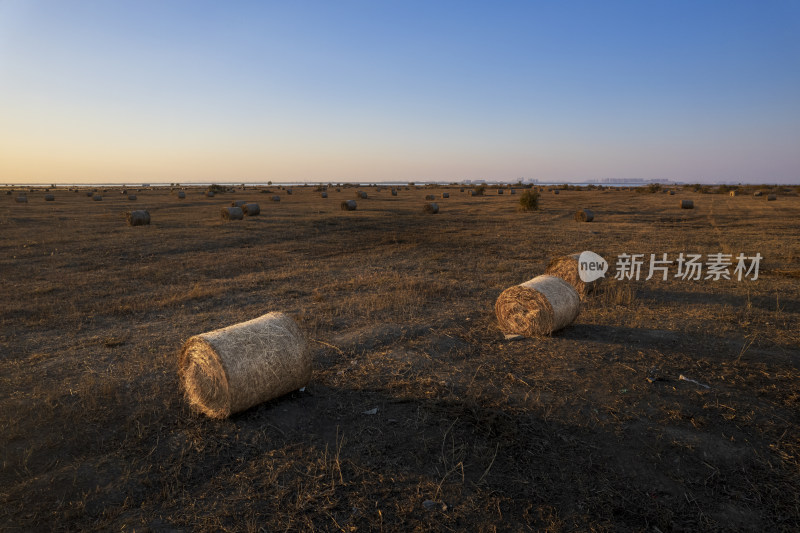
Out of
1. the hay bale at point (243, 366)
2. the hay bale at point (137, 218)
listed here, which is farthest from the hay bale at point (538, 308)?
the hay bale at point (137, 218)

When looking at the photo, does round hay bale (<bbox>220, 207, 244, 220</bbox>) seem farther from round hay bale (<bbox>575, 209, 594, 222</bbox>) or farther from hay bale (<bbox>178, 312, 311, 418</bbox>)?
hay bale (<bbox>178, 312, 311, 418</bbox>)

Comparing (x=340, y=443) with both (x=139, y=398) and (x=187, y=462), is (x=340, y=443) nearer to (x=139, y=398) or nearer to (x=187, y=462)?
(x=187, y=462)

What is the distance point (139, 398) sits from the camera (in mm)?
5660

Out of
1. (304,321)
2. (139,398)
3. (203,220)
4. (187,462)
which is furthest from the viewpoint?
(203,220)

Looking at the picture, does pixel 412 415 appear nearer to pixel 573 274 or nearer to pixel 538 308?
pixel 538 308

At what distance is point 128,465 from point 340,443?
2.14 metres

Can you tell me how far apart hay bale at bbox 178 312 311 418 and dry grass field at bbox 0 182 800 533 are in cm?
22

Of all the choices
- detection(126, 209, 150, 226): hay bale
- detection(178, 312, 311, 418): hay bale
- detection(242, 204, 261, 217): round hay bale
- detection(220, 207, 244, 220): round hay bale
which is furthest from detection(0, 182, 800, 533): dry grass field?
detection(242, 204, 261, 217): round hay bale

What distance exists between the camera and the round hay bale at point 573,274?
10500 millimetres

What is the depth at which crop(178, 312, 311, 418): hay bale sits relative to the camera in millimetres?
5156

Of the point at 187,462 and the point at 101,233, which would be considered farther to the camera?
the point at 101,233

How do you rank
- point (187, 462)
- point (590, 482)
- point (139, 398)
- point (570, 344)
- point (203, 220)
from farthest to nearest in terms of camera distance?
point (203, 220) → point (570, 344) → point (139, 398) → point (187, 462) → point (590, 482)

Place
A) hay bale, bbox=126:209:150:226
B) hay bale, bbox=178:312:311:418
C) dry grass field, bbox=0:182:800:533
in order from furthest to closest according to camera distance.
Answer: hay bale, bbox=126:209:150:226, hay bale, bbox=178:312:311:418, dry grass field, bbox=0:182:800:533

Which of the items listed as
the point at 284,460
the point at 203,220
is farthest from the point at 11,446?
the point at 203,220
